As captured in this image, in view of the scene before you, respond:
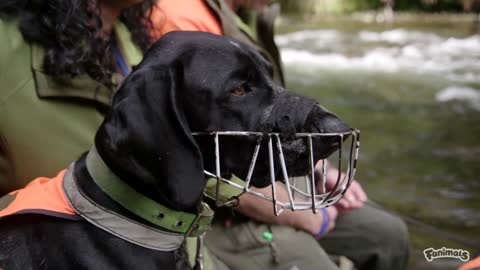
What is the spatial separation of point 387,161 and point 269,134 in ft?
11.6

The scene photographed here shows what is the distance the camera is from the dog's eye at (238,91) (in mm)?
1538

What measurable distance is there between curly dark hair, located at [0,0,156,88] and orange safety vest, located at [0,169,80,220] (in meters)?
0.37

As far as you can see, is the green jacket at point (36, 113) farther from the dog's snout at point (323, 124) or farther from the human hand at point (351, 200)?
the human hand at point (351, 200)

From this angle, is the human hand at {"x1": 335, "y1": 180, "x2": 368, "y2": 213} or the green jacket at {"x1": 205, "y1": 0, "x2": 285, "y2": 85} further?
the human hand at {"x1": 335, "y1": 180, "x2": 368, "y2": 213}

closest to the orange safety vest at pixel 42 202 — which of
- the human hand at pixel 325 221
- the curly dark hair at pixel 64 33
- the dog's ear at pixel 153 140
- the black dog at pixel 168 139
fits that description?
the black dog at pixel 168 139

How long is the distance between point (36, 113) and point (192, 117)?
21.8 inches

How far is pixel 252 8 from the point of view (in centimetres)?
278

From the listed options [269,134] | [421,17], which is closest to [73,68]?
[269,134]

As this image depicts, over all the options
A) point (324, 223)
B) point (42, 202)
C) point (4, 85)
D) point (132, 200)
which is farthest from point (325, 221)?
point (4, 85)

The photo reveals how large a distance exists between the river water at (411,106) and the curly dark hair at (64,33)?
1.95 metres

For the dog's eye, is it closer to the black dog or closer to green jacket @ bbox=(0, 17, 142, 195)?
the black dog

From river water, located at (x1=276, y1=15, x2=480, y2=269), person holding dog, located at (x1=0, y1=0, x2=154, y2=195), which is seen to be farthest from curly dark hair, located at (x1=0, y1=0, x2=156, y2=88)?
river water, located at (x1=276, y1=15, x2=480, y2=269)

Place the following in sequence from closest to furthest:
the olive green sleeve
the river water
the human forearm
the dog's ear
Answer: the dog's ear < the olive green sleeve < the human forearm < the river water

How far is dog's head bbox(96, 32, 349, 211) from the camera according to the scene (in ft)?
4.64
